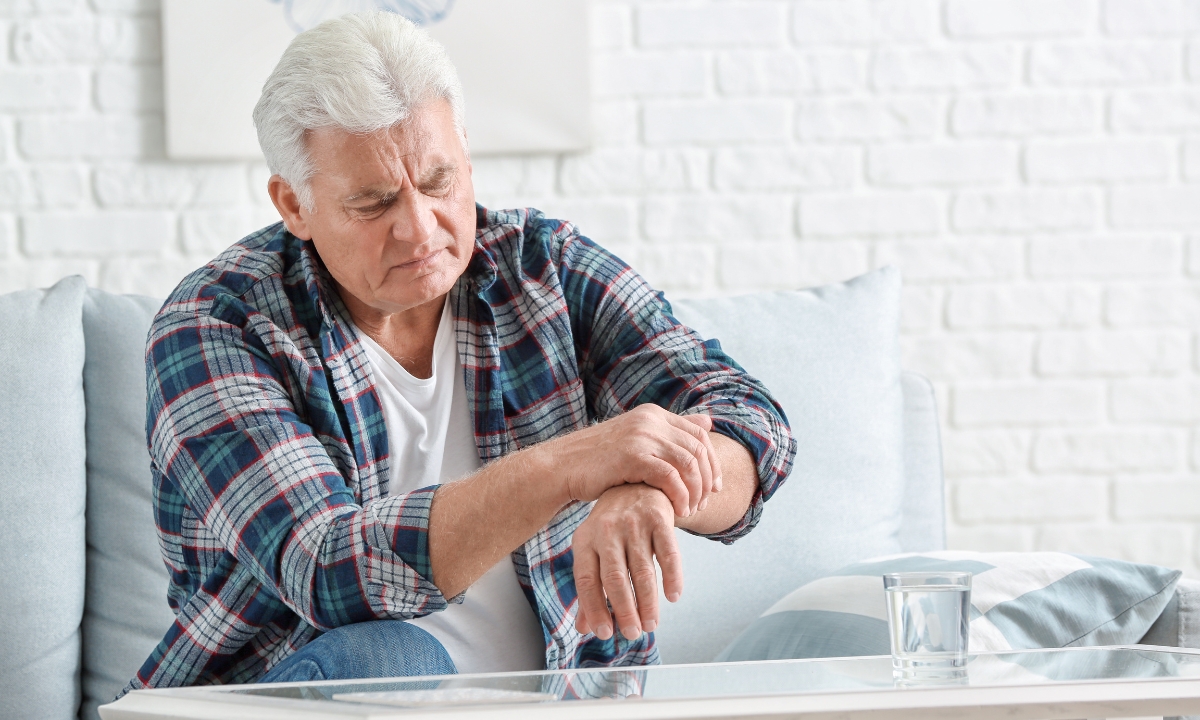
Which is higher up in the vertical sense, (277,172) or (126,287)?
(277,172)

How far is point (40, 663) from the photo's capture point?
1.46 m

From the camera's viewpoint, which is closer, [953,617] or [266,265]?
[953,617]

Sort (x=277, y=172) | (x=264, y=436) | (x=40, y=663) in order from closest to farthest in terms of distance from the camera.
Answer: (x=264, y=436)
(x=277, y=172)
(x=40, y=663)

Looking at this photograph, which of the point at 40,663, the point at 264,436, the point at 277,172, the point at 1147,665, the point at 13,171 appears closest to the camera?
the point at 1147,665

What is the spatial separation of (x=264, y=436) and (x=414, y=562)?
22cm

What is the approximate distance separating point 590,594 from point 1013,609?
1.87ft

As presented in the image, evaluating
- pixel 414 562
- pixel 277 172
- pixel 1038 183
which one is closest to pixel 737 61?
pixel 1038 183

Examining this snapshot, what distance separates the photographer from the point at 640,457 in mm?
997

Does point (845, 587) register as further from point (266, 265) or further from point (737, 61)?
point (737, 61)

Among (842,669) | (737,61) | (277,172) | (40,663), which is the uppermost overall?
(737,61)

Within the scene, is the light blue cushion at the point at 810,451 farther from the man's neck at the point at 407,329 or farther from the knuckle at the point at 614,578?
the knuckle at the point at 614,578

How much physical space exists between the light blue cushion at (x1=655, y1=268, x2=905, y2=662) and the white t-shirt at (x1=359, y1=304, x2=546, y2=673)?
0.33 m

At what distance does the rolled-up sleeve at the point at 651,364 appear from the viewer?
1.22 metres

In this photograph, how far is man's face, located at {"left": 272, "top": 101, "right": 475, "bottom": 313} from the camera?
1212mm
